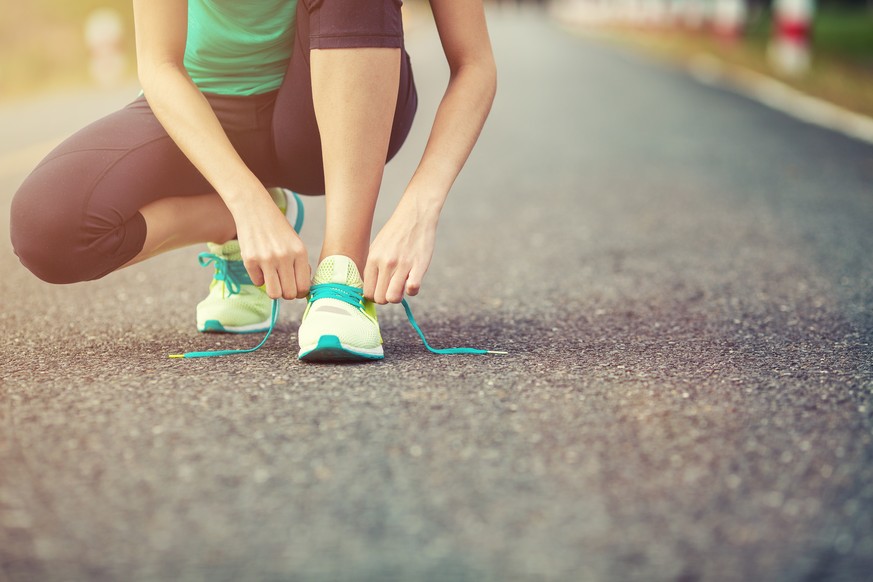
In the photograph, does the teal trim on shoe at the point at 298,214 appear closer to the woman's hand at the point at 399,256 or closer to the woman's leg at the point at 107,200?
the woman's leg at the point at 107,200

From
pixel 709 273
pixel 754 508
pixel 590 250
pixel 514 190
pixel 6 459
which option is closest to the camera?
pixel 754 508

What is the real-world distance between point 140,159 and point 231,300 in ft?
1.24

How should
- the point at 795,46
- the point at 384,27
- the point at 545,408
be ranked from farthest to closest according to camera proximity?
the point at 795,46
the point at 384,27
the point at 545,408

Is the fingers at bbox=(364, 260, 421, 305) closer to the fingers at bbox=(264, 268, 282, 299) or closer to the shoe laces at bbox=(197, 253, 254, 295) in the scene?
the fingers at bbox=(264, 268, 282, 299)

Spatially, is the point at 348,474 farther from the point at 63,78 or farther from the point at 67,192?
the point at 63,78

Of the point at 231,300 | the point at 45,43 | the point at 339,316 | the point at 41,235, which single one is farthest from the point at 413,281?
the point at 45,43

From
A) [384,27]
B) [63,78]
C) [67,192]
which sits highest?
[384,27]

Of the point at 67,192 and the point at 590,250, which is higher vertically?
the point at 67,192

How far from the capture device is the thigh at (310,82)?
1.84 m

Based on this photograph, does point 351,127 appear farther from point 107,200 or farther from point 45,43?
point 45,43

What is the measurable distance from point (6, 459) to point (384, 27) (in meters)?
0.95

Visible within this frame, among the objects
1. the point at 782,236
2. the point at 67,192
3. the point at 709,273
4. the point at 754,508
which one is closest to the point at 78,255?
the point at 67,192

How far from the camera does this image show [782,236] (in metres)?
3.30

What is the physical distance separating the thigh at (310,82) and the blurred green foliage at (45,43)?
7016 millimetres
